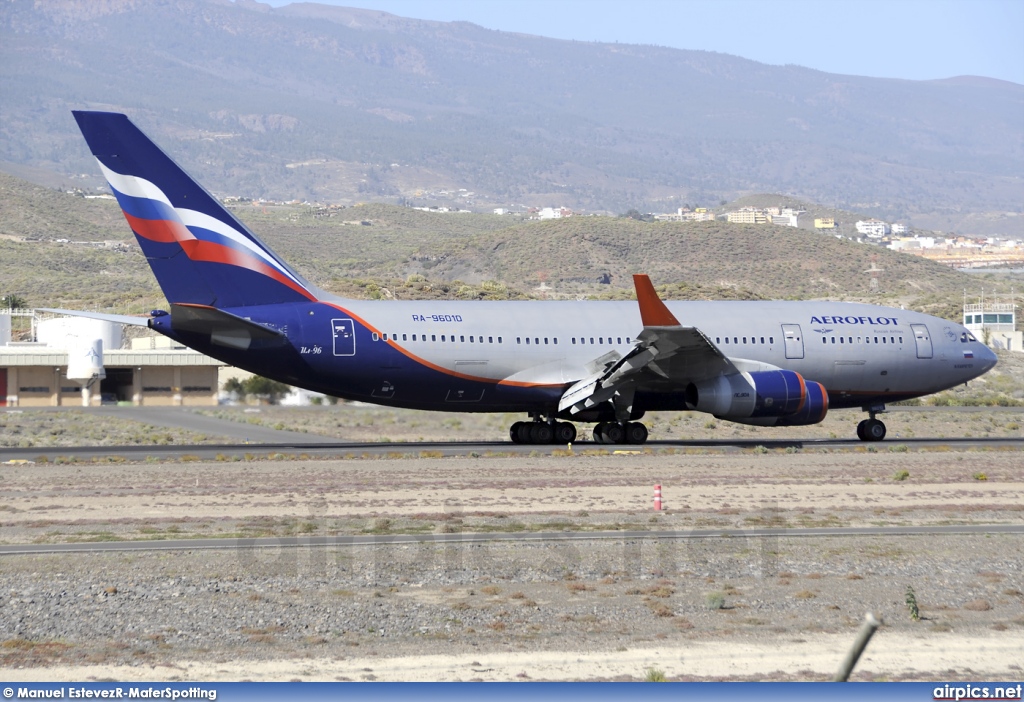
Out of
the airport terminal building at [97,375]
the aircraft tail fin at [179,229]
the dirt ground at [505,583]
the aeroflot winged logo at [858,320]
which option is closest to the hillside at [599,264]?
the airport terminal building at [97,375]

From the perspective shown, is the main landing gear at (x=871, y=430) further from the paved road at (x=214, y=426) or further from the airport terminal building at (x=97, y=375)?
the airport terminal building at (x=97, y=375)

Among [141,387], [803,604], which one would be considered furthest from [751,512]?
[141,387]

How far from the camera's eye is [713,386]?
3428cm

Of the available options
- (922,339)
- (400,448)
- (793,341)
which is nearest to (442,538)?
(400,448)

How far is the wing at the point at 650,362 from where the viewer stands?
32.8 metres

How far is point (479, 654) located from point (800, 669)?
3.10 metres

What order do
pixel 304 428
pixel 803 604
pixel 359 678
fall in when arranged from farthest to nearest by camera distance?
pixel 304 428 < pixel 803 604 < pixel 359 678

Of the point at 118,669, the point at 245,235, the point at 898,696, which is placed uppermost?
the point at 245,235

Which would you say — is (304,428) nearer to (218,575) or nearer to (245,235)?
(245,235)

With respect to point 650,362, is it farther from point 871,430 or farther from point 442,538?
point 442,538

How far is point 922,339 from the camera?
39094 mm

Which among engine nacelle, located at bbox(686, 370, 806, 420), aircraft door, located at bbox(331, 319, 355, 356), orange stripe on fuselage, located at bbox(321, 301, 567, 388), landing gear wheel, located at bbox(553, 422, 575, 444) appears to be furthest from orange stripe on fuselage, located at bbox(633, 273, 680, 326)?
aircraft door, located at bbox(331, 319, 355, 356)

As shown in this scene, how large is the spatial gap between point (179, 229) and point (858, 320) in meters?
19.2

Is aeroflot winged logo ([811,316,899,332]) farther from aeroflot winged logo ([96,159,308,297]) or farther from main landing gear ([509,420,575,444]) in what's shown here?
aeroflot winged logo ([96,159,308,297])
